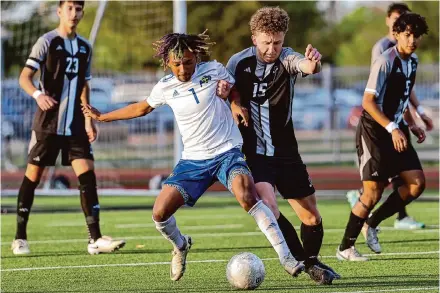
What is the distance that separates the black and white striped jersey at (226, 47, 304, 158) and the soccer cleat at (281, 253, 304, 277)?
35.9 inches

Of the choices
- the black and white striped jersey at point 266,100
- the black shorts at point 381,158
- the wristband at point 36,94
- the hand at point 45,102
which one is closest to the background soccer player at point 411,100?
the black shorts at point 381,158

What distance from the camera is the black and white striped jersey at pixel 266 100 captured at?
8250mm

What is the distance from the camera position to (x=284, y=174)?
8.31m

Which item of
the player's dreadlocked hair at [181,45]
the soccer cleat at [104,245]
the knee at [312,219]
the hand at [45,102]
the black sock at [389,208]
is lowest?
the soccer cleat at [104,245]

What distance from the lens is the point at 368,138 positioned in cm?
994

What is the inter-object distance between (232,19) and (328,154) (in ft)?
31.9

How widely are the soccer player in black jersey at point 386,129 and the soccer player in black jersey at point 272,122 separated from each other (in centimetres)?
136

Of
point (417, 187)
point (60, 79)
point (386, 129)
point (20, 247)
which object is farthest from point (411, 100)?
point (20, 247)

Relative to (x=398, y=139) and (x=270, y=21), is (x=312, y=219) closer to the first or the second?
(x=398, y=139)

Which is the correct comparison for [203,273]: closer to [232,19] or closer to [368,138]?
[368,138]

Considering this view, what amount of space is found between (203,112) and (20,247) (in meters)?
3.29

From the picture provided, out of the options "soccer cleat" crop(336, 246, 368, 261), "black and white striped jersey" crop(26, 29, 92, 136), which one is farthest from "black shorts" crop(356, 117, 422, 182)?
"black and white striped jersey" crop(26, 29, 92, 136)

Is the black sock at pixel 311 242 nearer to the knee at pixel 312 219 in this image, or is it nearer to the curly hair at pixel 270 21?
the knee at pixel 312 219

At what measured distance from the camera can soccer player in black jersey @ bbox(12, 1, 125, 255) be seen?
10719 mm
